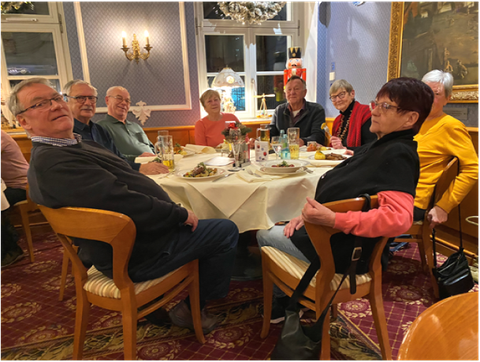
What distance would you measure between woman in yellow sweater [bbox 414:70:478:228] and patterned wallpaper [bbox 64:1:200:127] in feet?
8.80

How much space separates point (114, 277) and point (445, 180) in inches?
62.2

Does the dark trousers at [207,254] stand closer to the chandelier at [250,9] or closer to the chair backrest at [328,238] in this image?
the chair backrest at [328,238]

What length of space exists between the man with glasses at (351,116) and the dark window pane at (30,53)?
305cm

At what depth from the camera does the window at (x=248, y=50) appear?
3.83 meters

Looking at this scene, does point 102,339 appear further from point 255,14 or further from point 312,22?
point 312,22

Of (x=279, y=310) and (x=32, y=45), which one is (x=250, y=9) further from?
(x=279, y=310)

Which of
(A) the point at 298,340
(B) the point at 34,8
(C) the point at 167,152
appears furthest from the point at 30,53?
(A) the point at 298,340

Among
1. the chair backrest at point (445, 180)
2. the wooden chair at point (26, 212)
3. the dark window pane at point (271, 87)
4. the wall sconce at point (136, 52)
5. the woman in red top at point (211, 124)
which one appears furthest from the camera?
the dark window pane at point (271, 87)

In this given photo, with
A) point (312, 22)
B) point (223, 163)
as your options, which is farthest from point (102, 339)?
point (312, 22)

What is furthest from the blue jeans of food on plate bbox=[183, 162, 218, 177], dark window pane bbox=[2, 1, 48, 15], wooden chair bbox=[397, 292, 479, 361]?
dark window pane bbox=[2, 1, 48, 15]

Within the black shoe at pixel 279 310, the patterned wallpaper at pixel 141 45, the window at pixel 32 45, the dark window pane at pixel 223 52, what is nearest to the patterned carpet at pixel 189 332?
the black shoe at pixel 279 310

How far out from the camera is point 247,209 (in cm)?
141

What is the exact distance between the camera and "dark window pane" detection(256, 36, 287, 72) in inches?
162

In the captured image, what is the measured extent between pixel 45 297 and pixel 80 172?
3.95ft
